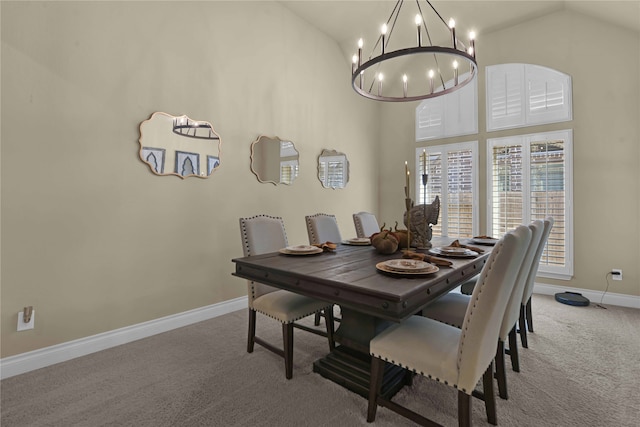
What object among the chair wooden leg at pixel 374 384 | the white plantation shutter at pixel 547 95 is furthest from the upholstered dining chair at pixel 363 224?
the white plantation shutter at pixel 547 95

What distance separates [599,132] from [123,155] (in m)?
4.88

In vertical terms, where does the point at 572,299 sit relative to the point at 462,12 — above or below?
below

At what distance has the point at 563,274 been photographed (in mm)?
3578

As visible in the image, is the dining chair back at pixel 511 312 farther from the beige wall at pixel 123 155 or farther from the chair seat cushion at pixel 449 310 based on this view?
the beige wall at pixel 123 155

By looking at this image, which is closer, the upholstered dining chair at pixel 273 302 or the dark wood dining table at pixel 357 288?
the dark wood dining table at pixel 357 288

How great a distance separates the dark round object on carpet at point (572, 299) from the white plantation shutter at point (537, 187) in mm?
240

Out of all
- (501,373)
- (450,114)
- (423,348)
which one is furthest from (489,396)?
(450,114)

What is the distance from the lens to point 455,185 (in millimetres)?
4332

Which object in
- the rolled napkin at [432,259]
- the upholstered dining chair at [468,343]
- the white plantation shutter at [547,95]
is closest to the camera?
the upholstered dining chair at [468,343]

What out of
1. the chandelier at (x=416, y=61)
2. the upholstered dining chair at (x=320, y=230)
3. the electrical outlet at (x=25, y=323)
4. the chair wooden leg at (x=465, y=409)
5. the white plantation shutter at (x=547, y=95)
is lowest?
the chair wooden leg at (x=465, y=409)

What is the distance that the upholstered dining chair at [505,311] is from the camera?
1555 millimetres

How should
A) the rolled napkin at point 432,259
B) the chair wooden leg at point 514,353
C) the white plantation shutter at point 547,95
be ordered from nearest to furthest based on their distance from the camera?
the rolled napkin at point 432,259
the chair wooden leg at point 514,353
the white plantation shutter at point 547,95

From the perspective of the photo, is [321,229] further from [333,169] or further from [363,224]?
[333,169]

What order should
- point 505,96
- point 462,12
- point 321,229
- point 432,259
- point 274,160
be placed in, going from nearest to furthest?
point 432,259 → point 321,229 → point 274,160 → point 462,12 → point 505,96
